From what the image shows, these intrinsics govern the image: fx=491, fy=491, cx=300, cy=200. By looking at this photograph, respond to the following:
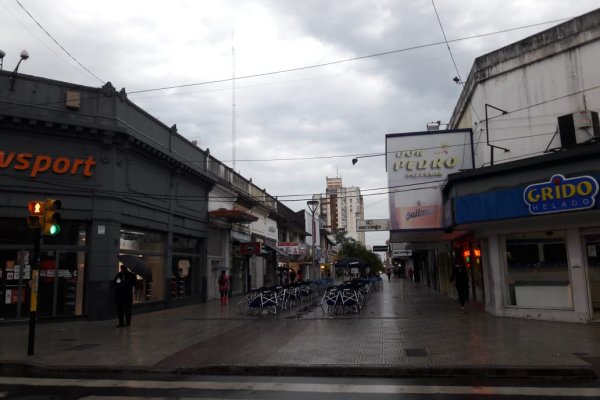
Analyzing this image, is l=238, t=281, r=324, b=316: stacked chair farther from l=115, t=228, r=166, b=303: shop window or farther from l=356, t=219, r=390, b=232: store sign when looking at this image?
l=356, t=219, r=390, b=232: store sign

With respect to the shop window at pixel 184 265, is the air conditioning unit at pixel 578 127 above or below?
above

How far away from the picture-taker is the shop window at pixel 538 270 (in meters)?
14.3

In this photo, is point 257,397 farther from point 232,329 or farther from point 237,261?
point 237,261

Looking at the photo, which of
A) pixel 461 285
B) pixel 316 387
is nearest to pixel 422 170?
pixel 461 285

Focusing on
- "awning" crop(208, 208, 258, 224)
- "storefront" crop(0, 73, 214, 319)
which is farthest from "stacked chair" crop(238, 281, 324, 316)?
"awning" crop(208, 208, 258, 224)

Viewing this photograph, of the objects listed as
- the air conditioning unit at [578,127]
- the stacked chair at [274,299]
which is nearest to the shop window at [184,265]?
the stacked chair at [274,299]

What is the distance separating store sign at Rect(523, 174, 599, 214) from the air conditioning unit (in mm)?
2738

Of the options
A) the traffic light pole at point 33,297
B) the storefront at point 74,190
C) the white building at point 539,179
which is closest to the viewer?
the traffic light pole at point 33,297

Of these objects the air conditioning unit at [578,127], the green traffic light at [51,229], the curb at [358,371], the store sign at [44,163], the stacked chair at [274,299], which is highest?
the air conditioning unit at [578,127]

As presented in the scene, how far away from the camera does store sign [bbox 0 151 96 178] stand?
15836mm

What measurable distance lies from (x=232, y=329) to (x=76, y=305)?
20.0ft

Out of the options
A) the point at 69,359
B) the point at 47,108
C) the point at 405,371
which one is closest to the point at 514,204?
the point at 405,371

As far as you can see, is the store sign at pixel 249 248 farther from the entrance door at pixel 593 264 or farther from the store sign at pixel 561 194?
the entrance door at pixel 593 264

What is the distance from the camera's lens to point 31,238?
16156 millimetres
